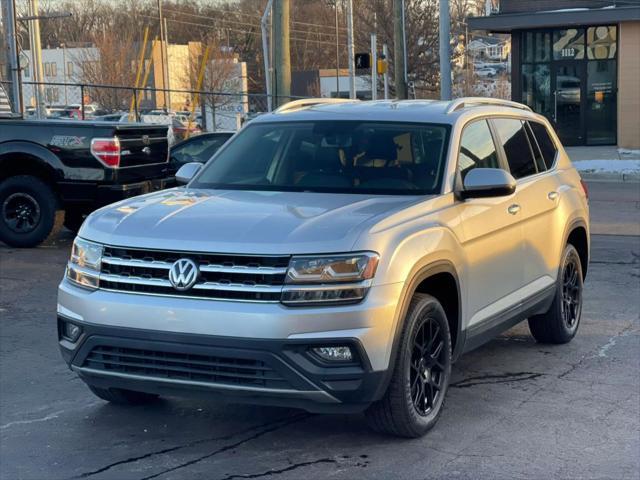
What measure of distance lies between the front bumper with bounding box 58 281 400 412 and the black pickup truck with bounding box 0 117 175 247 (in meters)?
7.03

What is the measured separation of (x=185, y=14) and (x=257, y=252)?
66867 mm

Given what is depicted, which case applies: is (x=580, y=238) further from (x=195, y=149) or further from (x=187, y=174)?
(x=195, y=149)

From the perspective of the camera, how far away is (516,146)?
6996mm

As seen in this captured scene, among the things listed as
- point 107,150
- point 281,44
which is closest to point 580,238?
point 107,150

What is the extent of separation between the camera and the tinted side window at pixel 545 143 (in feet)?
24.6

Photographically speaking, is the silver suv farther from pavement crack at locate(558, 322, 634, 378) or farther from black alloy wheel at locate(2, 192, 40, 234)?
black alloy wheel at locate(2, 192, 40, 234)

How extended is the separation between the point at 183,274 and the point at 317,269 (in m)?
0.66

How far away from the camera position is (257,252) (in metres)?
4.71

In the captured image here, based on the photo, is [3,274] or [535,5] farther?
[535,5]

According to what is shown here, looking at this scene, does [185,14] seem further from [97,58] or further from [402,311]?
[402,311]

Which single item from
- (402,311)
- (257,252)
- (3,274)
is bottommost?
(3,274)

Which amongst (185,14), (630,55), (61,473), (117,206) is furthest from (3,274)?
(185,14)

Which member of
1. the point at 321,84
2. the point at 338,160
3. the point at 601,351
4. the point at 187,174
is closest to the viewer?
the point at 338,160

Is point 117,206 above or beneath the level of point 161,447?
above
